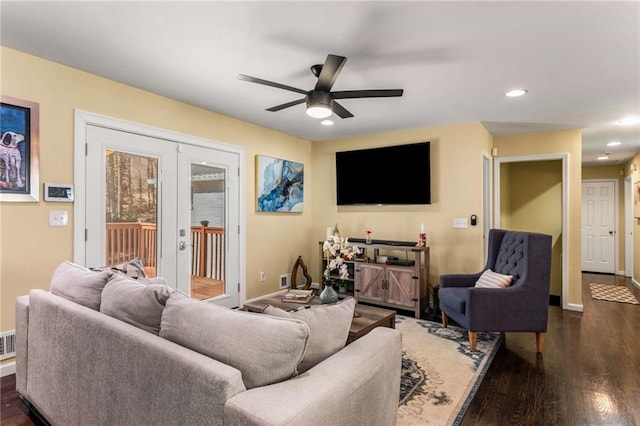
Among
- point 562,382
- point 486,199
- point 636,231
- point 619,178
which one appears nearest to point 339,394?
point 562,382

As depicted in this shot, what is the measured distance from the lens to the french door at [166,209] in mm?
2934

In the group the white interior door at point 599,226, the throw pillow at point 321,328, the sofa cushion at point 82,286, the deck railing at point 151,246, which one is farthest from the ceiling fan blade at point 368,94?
the white interior door at point 599,226

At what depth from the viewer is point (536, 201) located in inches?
207

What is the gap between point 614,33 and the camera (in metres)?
2.08

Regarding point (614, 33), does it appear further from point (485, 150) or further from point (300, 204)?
point (300, 204)

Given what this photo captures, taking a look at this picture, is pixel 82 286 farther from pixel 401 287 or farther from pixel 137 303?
pixel 401 287

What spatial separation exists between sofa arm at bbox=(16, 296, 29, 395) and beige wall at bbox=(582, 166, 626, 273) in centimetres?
930

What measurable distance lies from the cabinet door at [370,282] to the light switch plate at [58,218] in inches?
124

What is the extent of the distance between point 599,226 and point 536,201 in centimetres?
316

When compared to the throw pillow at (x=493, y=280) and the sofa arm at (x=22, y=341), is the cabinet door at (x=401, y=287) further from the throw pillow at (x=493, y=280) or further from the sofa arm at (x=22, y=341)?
the sofa arm at (x=22, y=341)

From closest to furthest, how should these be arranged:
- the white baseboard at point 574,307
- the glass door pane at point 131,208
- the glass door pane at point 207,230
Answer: the glass door pane at point 131,208, the glass door pane at point 207,230, the white baseboard at point 574,307

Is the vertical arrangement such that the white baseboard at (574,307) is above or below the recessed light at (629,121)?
below

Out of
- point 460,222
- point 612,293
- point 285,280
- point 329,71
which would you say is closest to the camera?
point 329,71

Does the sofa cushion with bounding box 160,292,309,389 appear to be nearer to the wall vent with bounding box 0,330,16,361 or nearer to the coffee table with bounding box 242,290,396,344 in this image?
the coffee table with bounding box 242,290,396,344
